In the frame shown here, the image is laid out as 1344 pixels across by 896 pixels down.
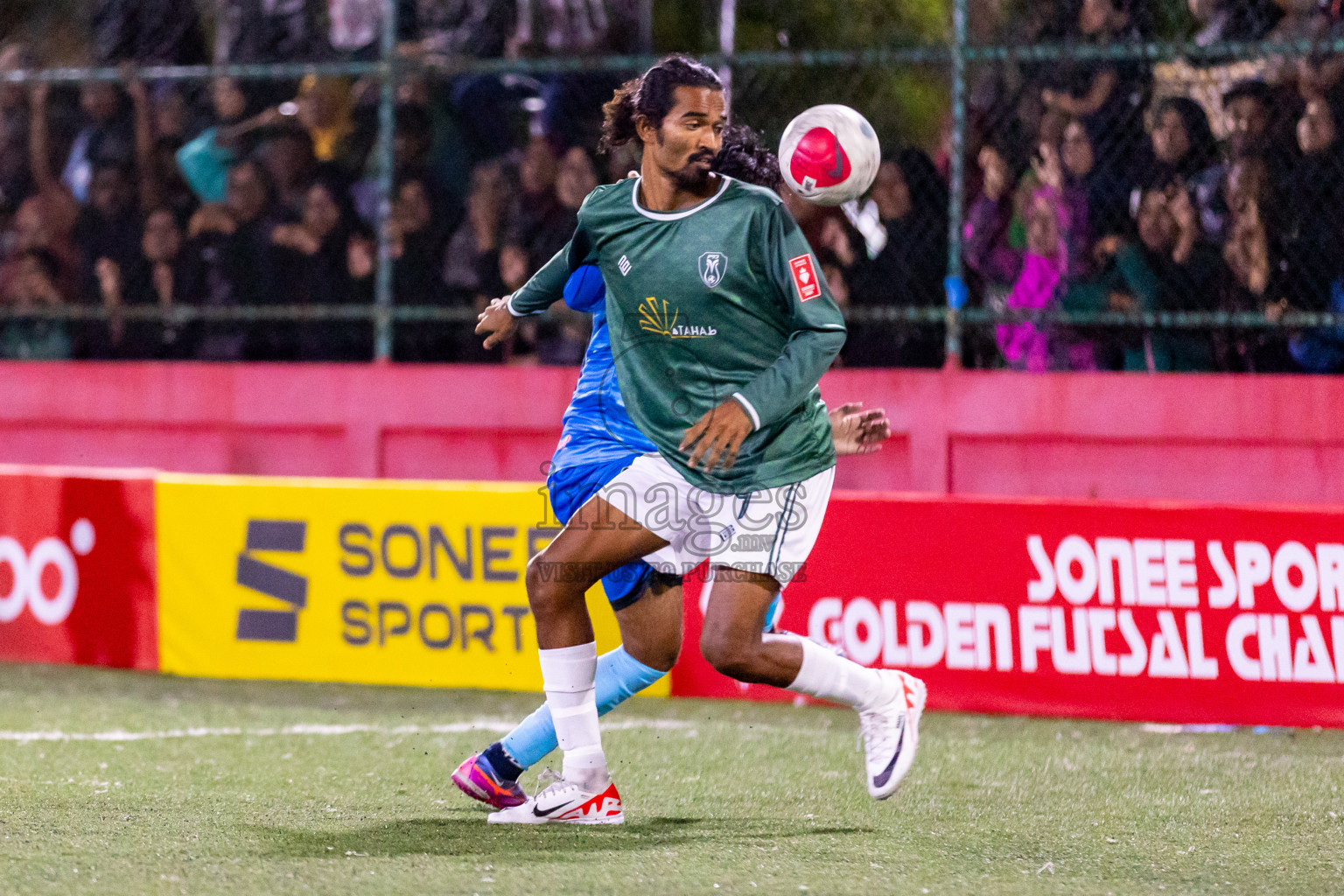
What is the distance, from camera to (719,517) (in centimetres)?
452

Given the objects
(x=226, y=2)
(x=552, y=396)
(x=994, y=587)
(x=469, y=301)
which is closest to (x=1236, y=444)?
(x=994, y=587)

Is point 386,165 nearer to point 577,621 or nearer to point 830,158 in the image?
point 830,158

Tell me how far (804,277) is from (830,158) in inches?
18.4

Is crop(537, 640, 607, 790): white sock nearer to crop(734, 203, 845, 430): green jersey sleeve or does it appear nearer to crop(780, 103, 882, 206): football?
crop(734, 203, 845, 430): green jersey sleeve

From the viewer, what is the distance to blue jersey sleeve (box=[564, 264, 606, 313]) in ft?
15.6

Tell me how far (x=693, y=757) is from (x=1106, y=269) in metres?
3.26

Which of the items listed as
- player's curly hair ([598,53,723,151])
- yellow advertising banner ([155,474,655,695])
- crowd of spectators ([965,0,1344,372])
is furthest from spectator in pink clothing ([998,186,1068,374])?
player's curly hair ([598,53,723,151])

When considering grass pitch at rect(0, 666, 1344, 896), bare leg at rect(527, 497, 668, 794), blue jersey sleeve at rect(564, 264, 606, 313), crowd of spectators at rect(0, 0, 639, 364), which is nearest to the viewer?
grass pitch at rect(0, 666, 1344, 896)

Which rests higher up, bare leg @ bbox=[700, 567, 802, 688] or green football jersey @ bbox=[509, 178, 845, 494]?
green football jersey @ bbox=[509, 178, 845, 494]

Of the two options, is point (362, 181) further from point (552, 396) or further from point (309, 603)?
point (309, 603)

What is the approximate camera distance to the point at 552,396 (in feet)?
29.5

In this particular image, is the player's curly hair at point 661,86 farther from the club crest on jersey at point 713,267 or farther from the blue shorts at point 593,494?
the blue shorts at point 593,494

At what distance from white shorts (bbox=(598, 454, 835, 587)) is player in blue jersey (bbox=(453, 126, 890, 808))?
0.55 ft

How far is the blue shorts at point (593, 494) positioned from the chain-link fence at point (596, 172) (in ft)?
12.5
